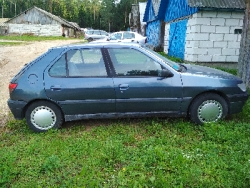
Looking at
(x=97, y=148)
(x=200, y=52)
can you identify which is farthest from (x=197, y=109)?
(x=200, y=52)

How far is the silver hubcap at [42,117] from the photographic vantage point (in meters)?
4.49

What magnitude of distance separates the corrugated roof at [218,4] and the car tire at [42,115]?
8402mm

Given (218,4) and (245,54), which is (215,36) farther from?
(245,54)

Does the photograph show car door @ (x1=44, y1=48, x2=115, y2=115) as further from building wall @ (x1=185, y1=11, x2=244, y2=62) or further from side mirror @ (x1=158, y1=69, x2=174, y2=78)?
building wall @ (x1=185, y1=11, x2=244, y2=62)

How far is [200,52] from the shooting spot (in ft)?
36.8

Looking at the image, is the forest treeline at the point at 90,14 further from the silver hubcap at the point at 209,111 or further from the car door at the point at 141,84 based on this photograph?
the silver hubcap at the point at 209,111

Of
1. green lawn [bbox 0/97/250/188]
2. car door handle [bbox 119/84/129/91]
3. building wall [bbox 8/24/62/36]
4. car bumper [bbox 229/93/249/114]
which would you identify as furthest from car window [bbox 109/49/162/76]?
building wall [bbox 8/24/62/36]

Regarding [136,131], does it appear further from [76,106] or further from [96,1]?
[96,1]

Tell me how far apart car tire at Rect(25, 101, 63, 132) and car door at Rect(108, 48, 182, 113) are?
117cm

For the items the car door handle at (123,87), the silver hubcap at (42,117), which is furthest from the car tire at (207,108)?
the silver hubcap at (42,117)

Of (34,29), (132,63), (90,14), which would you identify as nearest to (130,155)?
(132,63)

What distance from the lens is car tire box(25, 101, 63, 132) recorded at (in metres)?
4.48

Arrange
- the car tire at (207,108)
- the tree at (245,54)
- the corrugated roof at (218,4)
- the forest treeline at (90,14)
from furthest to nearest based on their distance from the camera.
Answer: the forest treeline at (90,14)
the corrugated roof at (218,4)
the tree at (245,54)
the car tire at (207,108)

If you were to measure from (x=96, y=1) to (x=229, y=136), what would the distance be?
126 meters
